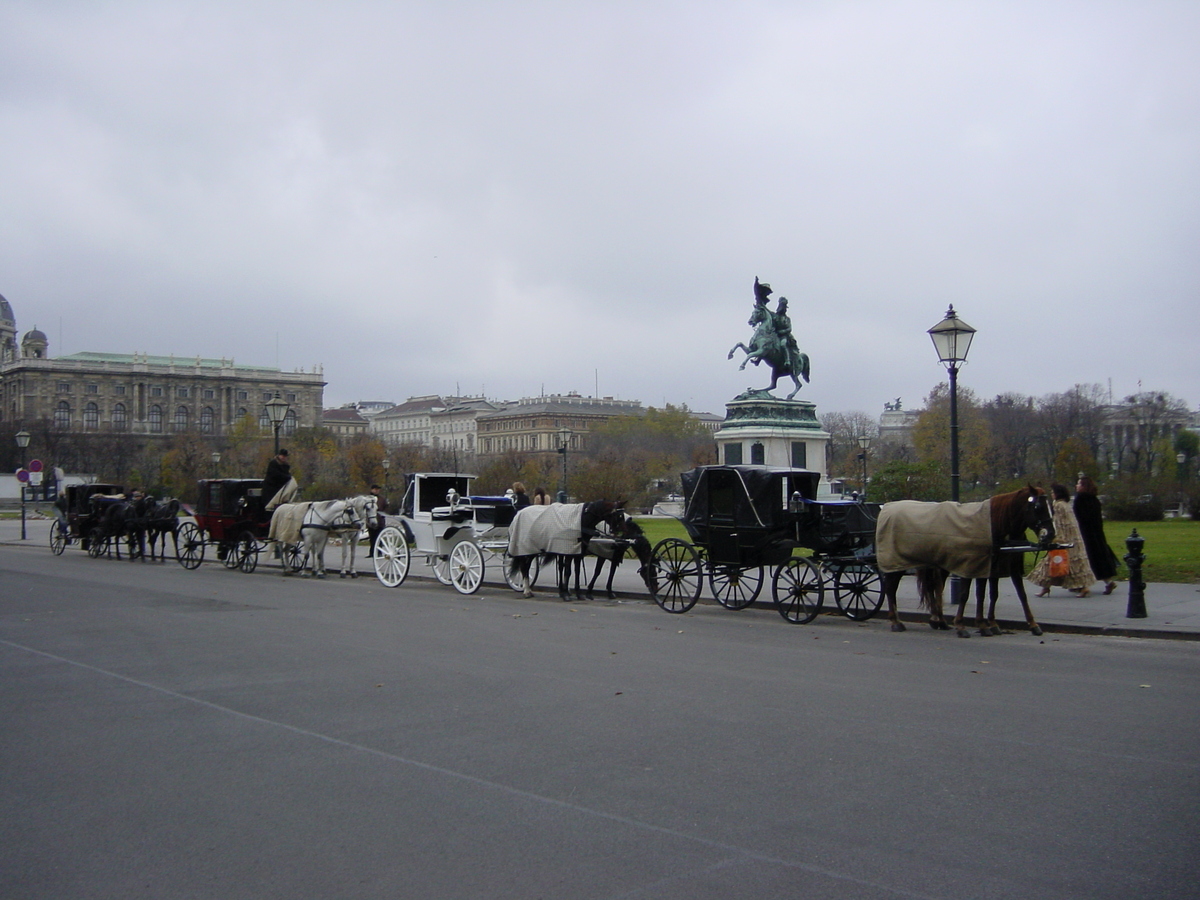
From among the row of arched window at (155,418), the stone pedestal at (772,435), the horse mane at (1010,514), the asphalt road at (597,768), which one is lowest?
the asphalt road at (597,768)

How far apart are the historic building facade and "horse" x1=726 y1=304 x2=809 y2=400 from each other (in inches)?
4258

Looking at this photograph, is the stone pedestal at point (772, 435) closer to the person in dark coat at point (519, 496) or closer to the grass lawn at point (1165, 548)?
the grass lawn at point (1165, 548)

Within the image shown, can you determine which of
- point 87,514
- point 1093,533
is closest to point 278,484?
point 87,514

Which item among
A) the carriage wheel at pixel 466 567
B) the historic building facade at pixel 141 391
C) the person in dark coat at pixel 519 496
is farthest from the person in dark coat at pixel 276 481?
the historic building facade at pixel 141 391

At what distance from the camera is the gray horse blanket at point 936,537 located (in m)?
12.9

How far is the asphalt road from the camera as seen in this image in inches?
196

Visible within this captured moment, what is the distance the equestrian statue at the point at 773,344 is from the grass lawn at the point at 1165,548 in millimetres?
7990

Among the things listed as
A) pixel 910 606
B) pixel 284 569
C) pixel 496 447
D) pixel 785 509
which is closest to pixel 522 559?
pixel 785 509

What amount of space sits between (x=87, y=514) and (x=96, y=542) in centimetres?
105

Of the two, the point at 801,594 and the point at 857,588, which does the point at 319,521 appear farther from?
the point at 857,588

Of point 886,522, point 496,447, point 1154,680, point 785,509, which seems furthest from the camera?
point 496,447

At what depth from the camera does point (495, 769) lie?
670 centimetres

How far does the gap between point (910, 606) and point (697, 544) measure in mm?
3237

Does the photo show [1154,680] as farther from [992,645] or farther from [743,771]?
[743,771]
